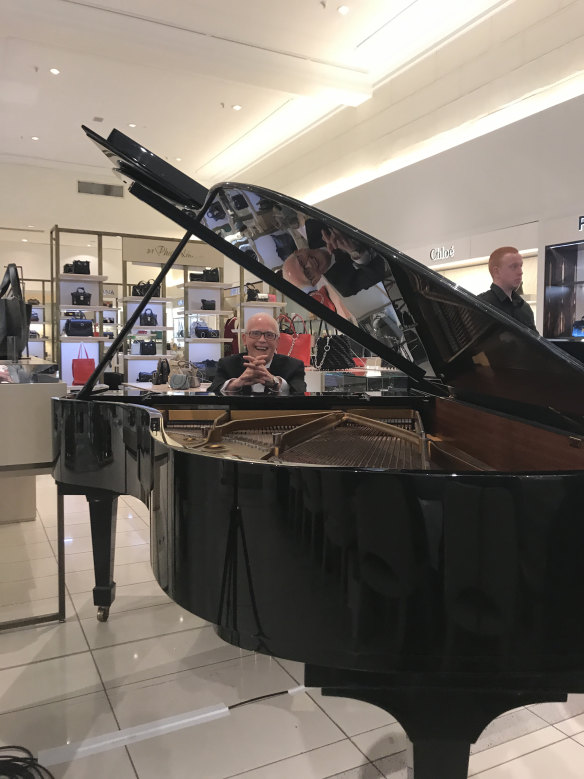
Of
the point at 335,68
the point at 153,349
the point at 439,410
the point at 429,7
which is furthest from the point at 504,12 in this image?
the point at 153,349

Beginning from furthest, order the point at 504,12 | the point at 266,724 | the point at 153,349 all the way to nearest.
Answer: the point at 153,349 < the point at 504,12 < the point at 266,724

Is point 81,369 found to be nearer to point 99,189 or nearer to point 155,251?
point 155,251

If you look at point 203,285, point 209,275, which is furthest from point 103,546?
point 209,275

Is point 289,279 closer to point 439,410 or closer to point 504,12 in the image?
point 439,410

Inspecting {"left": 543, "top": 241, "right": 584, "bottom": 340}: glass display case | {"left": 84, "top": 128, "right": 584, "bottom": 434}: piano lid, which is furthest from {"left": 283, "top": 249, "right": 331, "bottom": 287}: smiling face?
{"left": 543, "top": 241, "right": 584, "bottom": 340}: glass display case

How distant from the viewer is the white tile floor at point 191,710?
5.67 ft

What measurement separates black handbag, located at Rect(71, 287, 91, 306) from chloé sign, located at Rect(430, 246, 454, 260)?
469cm

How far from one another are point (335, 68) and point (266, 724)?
6.55 m

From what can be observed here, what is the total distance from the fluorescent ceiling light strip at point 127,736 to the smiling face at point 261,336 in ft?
6.40

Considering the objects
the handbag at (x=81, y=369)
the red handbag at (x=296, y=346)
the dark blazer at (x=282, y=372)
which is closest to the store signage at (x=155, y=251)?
the handbag at (x=81, y=369)

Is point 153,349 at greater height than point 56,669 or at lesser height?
greater

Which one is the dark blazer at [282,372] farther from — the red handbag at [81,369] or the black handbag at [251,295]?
the black handbag at [251,295]

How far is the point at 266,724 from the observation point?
6.30ft

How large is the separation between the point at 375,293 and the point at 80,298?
7.07 m
